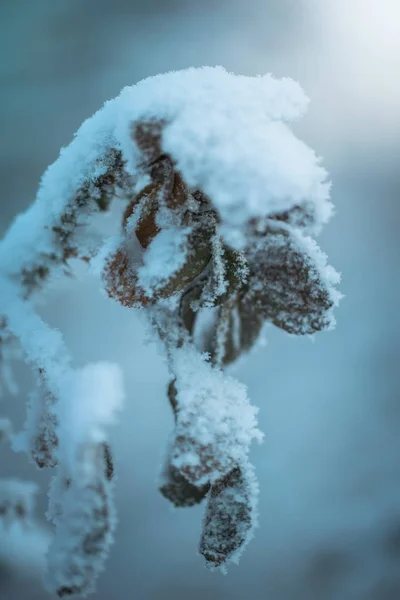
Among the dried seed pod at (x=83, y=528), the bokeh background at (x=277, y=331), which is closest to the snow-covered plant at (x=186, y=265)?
the dried seed pod at (x=83, y=528)

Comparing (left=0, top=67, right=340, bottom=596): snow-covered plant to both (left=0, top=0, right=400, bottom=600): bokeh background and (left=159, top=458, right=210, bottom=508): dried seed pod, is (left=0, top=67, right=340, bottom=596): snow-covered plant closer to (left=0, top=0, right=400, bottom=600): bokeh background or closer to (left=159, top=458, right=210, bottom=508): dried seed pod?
(left=159, top=458, right=210, bottom=508): dried seed pod

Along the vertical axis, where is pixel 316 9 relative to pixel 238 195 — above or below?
above

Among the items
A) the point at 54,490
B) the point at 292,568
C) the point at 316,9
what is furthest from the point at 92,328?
the point at 316,9

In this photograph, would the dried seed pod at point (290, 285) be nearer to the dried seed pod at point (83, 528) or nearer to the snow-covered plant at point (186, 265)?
the snow-covered plant at point (186, 265)

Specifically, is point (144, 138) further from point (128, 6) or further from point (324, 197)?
point (128, 6)

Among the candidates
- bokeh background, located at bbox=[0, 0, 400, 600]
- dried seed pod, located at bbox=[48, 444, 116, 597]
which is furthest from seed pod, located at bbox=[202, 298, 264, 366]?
bokeh background, located at bbox=[0, 0, 400, 600]

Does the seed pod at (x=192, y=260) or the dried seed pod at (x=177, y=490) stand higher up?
the seed pod at (x=192, y=260)
